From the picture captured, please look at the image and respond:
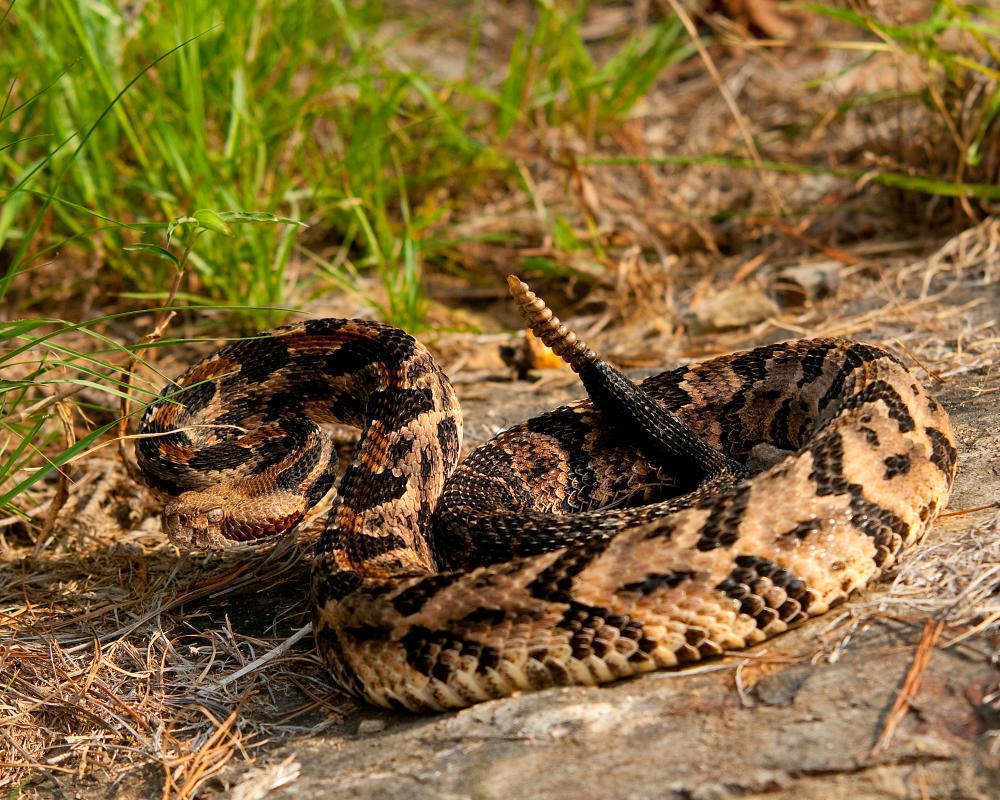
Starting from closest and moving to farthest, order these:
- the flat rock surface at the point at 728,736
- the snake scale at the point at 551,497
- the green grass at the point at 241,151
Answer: the flat rock surface at the point at 728,736, the snake scale at the point at 551,497, the green grass at the point at 241,151

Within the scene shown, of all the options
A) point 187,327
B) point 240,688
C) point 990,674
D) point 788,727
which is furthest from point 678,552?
point 187,327

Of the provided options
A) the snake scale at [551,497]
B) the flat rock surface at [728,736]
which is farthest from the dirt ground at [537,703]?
the snake scale at [551,497]

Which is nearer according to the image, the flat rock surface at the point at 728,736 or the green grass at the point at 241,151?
the flat rock surface at the point at 728,736

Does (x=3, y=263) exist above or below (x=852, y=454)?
above

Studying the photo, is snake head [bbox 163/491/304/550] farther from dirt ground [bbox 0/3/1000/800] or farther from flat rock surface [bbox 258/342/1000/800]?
flat rock surface [bbox 258/342/1000/800]

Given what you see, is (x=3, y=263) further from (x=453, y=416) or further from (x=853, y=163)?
(x=853, y=163)

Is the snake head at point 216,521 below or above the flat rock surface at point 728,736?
above

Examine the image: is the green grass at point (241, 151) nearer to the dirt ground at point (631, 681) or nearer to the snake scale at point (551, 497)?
the dirt ground at point (631, 681)

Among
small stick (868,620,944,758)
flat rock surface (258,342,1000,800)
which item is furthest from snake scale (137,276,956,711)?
small stick (868,620,944,758)
